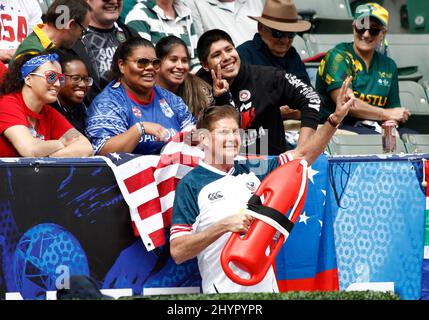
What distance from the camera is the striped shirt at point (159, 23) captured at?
A: 29.5 feet

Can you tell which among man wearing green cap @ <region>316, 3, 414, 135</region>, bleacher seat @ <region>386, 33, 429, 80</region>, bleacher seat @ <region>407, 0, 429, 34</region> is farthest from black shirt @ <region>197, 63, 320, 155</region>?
bleacher seat @ <region>407, 0, 429, 34</region>

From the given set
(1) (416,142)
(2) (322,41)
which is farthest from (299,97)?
(2) (322,41)

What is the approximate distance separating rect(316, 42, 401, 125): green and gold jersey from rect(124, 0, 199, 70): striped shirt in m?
1.10

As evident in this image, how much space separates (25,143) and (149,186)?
763 millimetres

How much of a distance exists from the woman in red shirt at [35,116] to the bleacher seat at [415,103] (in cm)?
418

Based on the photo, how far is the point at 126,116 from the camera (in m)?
7.13

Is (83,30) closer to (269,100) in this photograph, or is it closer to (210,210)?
(269,100)

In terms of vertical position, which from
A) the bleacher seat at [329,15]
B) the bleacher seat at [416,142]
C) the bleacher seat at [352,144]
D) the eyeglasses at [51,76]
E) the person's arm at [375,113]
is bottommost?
the bleacher seat at [416,142]

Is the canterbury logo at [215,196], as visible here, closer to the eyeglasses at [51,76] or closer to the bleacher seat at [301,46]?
the eyeglasses at [51,76]

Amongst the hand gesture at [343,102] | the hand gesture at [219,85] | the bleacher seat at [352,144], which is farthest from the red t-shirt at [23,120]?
the bleacher seat at [352,144]

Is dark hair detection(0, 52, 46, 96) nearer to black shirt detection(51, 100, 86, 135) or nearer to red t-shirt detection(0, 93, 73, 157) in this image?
red t-shirt detection(0, 93, 73, 157)

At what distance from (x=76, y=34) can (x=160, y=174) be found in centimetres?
147

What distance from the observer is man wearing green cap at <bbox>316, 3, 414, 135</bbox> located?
9.33 m
